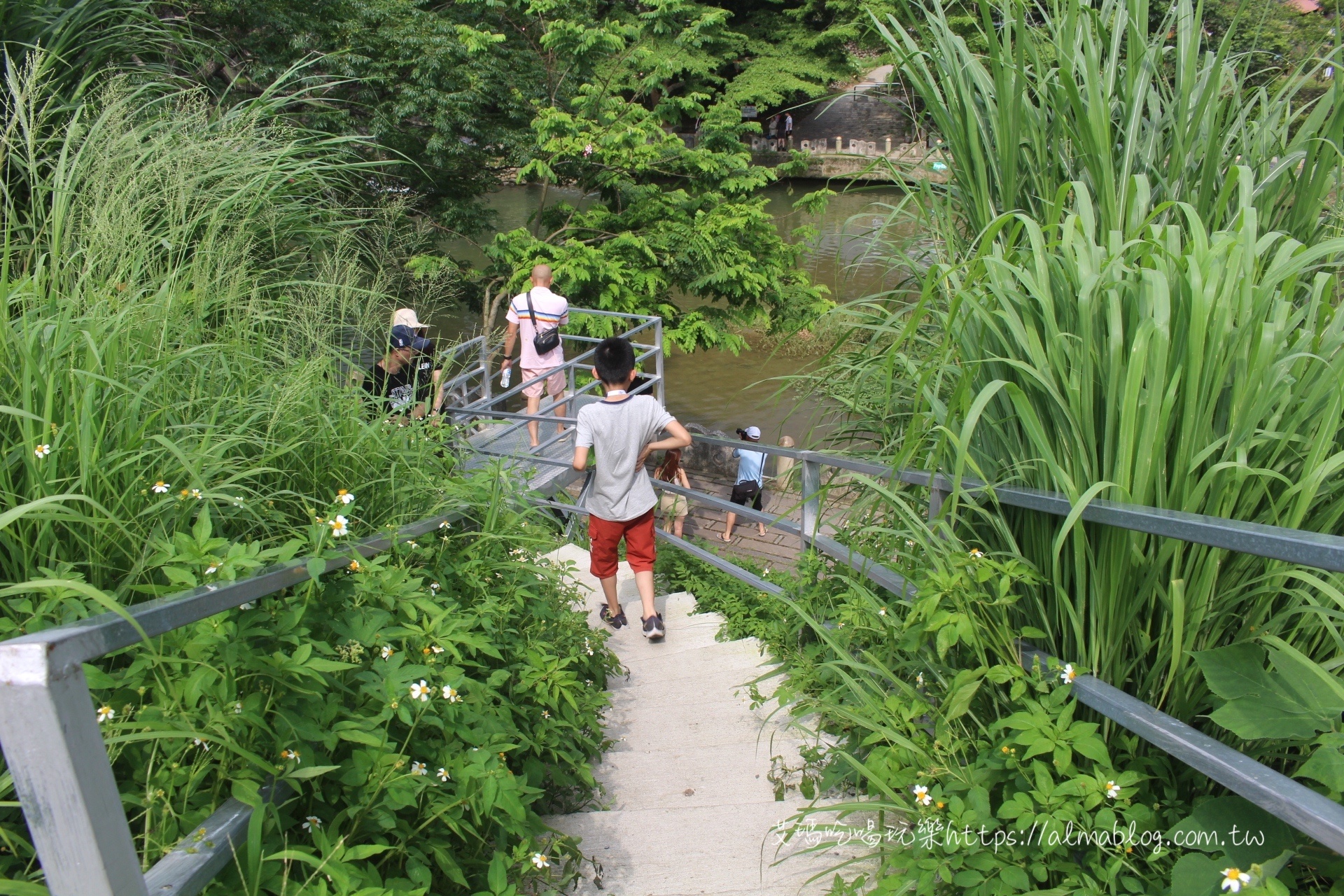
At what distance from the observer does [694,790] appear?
2.47 meters

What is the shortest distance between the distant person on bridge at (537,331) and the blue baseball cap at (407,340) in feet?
9.16

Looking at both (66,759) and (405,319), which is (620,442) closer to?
(405,319)

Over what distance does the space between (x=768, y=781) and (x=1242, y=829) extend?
4.37ft

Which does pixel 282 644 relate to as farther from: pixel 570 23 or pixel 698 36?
pixel 698 36

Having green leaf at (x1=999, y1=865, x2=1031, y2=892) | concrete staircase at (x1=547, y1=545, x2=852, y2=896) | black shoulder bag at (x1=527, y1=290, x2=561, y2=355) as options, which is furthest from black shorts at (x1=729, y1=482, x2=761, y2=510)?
green leaf at (x1=999, y1=865, x2=1031, y2=892)

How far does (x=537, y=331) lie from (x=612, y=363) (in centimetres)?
339

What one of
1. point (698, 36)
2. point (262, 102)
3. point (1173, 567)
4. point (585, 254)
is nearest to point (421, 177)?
point (585, 254)

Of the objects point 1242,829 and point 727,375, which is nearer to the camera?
point 1242,829

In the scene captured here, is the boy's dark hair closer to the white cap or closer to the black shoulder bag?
the white cap

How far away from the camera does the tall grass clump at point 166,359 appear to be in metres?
1.48

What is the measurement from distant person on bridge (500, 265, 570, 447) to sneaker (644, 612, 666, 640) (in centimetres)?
341

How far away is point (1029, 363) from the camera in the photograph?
1651mm

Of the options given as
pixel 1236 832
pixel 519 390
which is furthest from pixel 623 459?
pixel 1236 832

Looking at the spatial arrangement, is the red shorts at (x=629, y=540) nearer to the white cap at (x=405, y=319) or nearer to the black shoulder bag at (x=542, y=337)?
the white cap at (x=405, y=319)
